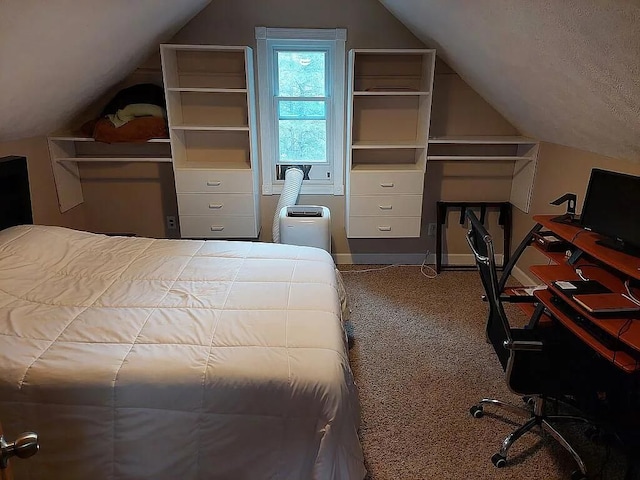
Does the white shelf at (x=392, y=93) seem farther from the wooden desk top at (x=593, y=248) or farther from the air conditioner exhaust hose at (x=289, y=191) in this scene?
the wooden desk top at (x=593, y=248)

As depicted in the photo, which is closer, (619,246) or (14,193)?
(619,246)

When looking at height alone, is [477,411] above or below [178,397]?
below

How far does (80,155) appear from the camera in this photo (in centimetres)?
364

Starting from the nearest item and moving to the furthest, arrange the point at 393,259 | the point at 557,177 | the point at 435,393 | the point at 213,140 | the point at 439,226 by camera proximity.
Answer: the point at 435,393
the point at 557,177
the point at 213,140
the point at 439,226
the point at 393,259

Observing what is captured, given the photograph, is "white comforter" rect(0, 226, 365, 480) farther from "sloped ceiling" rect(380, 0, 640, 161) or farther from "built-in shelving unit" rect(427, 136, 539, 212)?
"built-in shelving unit" rect(427, 136, 539, 212)

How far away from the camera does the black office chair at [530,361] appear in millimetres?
1682

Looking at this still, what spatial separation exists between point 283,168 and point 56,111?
167 cm

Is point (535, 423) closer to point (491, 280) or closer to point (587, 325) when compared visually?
point (587, 325)

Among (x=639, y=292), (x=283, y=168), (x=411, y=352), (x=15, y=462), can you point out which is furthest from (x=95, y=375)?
(x=283, y=168)

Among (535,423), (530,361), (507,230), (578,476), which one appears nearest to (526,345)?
(530,361)

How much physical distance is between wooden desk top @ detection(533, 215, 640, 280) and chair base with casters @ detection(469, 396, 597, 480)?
0.64m

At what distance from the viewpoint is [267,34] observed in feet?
11.0

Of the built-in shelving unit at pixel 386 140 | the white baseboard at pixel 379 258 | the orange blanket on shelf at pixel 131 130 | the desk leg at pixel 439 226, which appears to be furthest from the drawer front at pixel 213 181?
the desk leg at pixel 439 226

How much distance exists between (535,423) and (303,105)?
2737 mm
